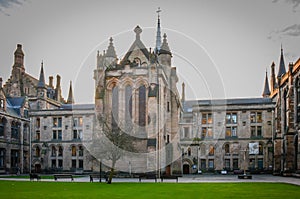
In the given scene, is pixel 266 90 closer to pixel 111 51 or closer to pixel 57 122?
pixel 111 51

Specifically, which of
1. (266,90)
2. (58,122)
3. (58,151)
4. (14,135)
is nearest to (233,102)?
(266,90)

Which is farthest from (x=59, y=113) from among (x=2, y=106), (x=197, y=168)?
(x=197, y=168)

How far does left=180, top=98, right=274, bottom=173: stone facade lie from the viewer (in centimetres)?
6812

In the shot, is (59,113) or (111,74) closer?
(111,74)

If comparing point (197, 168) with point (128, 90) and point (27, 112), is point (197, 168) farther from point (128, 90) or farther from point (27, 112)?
point (27, 112)

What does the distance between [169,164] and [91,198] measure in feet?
116

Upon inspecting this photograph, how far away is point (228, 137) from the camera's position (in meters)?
70.1

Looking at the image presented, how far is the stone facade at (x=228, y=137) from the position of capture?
224 ft

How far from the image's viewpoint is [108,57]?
52.4 meters

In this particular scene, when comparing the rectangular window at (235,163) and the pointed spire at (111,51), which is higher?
the pointed spire at (111,51)

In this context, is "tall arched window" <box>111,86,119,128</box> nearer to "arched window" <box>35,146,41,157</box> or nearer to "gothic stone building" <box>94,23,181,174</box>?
"gothic stone building" <box>94,23,181,174</box>

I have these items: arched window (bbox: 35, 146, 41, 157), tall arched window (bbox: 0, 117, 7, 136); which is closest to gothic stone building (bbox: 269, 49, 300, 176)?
arched window (bbox: 35, 146, 41, 157)

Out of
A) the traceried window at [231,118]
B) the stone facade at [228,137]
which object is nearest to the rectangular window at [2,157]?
the stone facade at [228,137]

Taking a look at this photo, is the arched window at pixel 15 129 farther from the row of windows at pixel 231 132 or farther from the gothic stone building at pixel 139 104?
the row of windows at pixel 231 132
